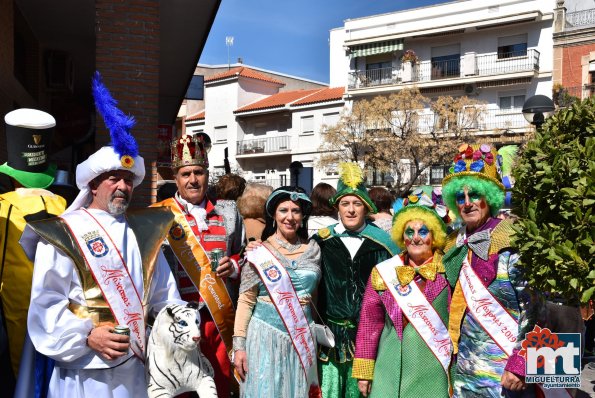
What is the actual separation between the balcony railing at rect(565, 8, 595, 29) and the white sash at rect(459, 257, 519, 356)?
32.6 meters

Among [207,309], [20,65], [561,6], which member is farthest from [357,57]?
[207,309]

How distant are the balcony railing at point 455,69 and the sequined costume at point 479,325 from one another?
3172 cm

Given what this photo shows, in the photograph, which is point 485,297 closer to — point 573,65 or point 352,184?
point 352,184

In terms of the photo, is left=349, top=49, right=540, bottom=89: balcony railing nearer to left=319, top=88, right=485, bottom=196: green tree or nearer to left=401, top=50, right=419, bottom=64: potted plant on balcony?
left=401, top=50, right=419, bottom=64: potted plant on balcony

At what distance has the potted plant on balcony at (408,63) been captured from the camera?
35906 millimetres

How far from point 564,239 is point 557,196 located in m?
0.18

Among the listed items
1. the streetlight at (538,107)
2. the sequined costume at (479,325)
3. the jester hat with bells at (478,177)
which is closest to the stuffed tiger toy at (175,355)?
the sequined costume at (479,325)

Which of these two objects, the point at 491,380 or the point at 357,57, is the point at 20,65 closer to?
the point at 491,380

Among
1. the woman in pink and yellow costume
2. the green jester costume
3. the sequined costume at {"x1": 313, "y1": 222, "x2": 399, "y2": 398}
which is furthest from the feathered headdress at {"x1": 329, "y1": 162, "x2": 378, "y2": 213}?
the woman in pink and yellow costume

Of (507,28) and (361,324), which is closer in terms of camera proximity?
(361,324)

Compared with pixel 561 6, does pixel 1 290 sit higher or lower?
lower

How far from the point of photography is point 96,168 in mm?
3145

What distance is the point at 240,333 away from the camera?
3.74m

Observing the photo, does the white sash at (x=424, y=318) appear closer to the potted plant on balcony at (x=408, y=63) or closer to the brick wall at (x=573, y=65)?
the brick wall at (x=573, y=65)
